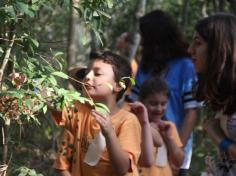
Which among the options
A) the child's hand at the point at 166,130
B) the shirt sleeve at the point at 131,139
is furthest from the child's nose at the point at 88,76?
the child's hand at the point at 166,130

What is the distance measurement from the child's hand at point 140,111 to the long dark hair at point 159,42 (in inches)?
51.9

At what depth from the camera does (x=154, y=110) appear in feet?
14.8

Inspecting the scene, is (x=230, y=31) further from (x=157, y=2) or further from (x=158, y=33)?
(x=157, y=2)

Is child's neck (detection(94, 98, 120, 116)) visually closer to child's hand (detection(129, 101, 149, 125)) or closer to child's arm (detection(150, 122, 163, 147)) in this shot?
child's hand (detection(129, 101, 149, 125))

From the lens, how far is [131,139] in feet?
11.2

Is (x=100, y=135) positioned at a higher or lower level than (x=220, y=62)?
lower

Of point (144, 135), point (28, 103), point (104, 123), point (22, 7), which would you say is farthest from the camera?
point (144, 135)

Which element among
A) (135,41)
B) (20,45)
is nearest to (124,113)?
(20,45)

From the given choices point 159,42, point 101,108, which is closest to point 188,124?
point 159,42

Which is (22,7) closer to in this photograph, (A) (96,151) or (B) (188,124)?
(A) (96,151)

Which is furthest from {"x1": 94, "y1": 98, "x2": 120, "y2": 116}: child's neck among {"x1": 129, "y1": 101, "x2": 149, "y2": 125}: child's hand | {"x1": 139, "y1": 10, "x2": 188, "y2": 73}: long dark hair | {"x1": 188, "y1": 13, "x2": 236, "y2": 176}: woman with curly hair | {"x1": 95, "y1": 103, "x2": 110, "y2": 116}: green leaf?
{"x1": 139, "y1": 10, "x2": 188, "y2": 73}: long dark hair

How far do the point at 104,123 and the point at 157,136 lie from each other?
1.07 metres

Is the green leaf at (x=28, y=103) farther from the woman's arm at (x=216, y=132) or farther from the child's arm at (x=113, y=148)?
the woman's arm at (x=216, y=132)

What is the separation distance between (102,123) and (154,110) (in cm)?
140
